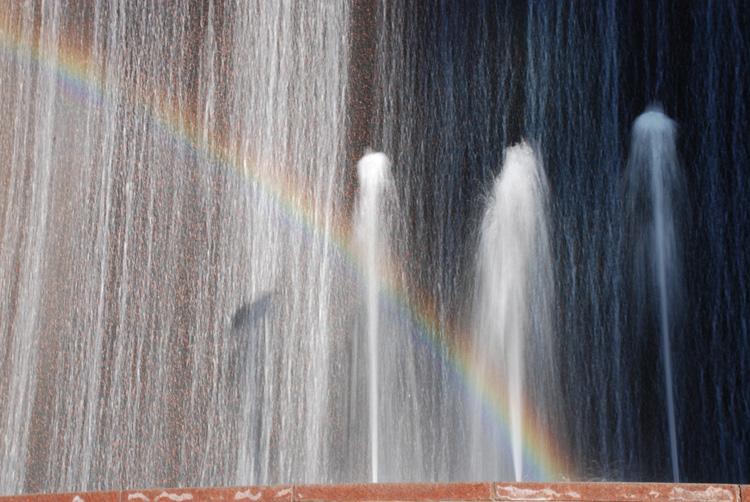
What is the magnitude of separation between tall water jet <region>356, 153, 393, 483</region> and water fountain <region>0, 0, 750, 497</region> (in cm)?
12

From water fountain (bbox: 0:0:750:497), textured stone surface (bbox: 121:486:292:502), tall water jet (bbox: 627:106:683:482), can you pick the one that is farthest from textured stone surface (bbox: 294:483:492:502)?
tall water jet (bbox: 627:106:683:482)

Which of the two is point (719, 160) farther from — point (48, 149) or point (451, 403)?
point (48, 149)

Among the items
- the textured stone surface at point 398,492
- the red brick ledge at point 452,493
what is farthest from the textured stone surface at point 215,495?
the textured stone surface at point 398,492

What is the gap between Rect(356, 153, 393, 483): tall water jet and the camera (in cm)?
1260

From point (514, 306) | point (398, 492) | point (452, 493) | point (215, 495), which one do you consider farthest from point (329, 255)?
point (452, 493)

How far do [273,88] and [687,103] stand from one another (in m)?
6.83

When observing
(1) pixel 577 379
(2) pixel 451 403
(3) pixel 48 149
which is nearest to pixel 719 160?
(1) pixel 577 379

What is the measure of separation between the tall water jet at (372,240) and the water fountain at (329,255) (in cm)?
12

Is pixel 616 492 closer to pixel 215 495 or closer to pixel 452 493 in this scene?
pixel 452 493

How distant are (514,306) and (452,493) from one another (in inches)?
312

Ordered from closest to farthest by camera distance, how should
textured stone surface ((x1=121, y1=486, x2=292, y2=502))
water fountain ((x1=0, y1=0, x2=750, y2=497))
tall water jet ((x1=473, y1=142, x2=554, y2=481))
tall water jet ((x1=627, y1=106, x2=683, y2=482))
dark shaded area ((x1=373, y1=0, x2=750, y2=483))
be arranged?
1. textured stone surface ((x1=121, y1=486, x2=292, y2=502))
2. water fountain ((x1=0, y1=0, x2=750, y2=497))
3. tall water jet ((x1=473, y1=142, x2=554, y2=481))
4. dark shaded area ((x1=373, y1=0, x2=750, y2=483))
5. tall water jet ((x1=627, y1=106, x2=683, y2=482))

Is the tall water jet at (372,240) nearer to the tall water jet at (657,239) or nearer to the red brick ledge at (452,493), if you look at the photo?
the tall water jet at (657,239)

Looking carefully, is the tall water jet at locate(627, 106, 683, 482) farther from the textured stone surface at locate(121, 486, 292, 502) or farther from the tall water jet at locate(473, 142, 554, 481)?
the textured stone surface at locate(121, 486, 292, 502)

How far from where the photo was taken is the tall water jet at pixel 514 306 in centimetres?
1199
